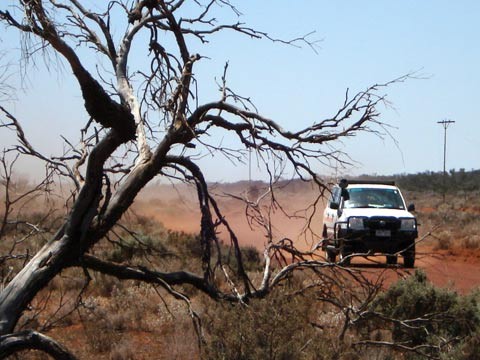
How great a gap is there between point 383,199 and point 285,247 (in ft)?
45.6

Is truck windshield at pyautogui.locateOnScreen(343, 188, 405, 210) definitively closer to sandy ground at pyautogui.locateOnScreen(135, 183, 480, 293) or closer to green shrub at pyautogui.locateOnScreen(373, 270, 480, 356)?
sandy ground at pyautogui.locateOnScreen(135, 183, 480, 293)

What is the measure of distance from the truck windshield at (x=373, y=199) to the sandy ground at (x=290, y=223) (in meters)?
1.30

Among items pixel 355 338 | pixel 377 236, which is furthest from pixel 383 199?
pixel 355 338

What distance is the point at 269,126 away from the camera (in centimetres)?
829

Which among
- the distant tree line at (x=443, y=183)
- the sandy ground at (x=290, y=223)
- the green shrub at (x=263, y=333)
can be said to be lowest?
the green shrub at (x=263, y=333)

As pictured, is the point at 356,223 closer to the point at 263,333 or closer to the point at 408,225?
the point at 408,225

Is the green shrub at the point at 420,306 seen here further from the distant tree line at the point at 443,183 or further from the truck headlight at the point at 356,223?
the distant tree line at the point at 443,183

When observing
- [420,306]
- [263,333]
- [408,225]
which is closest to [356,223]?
[408,225]

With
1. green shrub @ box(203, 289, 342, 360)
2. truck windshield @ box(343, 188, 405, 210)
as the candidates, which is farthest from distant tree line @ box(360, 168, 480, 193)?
green shrub @ box(203, 289, 342, 360)

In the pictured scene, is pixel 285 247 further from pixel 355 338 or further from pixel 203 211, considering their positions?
pixel 355 338

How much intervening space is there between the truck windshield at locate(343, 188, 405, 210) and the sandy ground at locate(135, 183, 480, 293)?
4.27 ft

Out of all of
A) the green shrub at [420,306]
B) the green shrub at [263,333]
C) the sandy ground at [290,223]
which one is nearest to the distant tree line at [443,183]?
the sandy ground at [290,223]

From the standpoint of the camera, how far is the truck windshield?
71.5 ft

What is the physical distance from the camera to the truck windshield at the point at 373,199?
21781 mm
